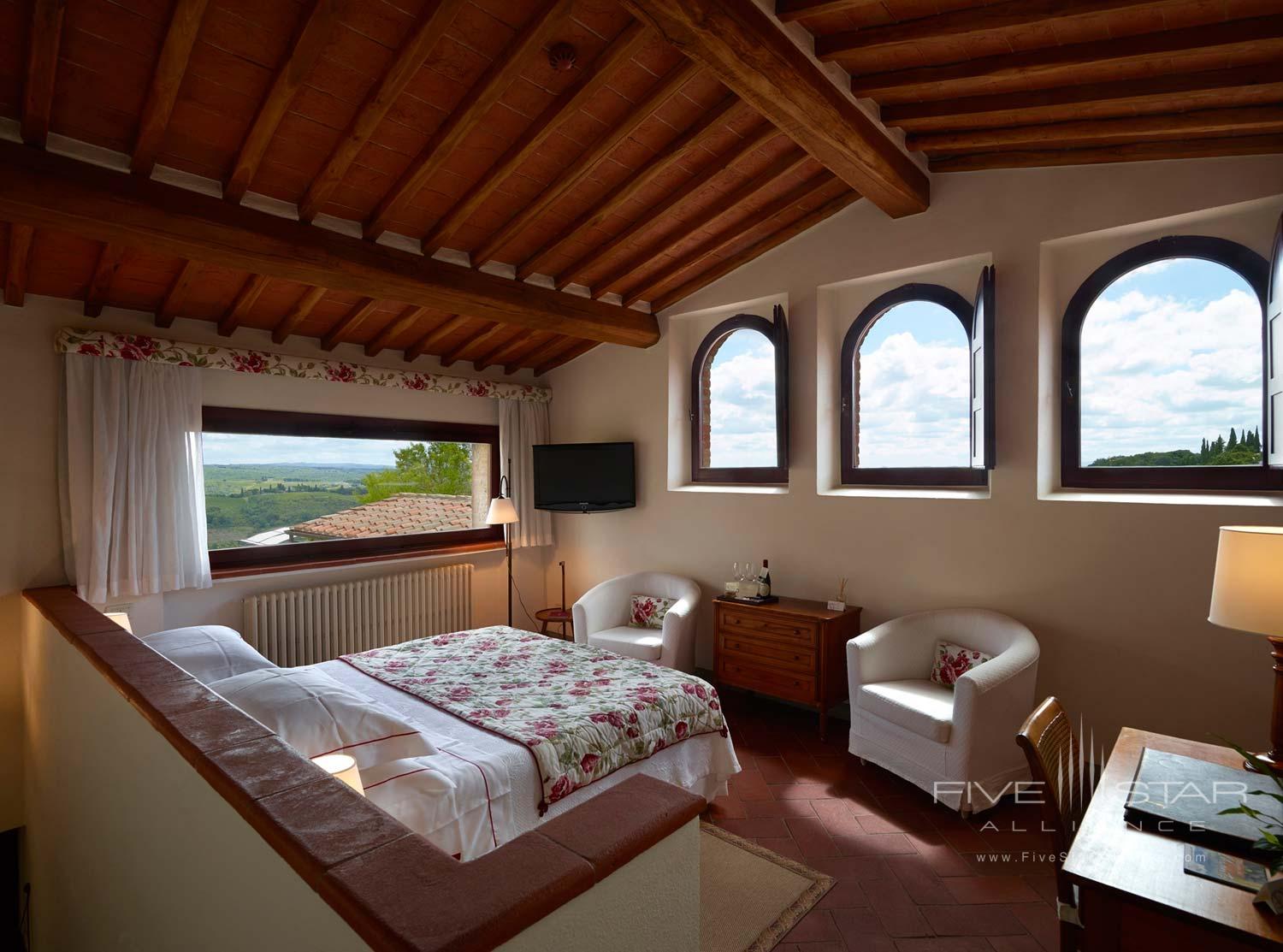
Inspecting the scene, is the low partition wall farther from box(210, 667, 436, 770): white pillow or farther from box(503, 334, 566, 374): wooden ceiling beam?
box(503, 334, 566, 374): wooden ceiling beam

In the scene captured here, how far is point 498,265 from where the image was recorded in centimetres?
399

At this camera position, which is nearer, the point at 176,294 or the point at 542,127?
the point at 542,127

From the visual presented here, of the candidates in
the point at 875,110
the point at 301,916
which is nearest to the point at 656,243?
the point at 875,110

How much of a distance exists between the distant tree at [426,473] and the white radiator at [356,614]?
0.65 m

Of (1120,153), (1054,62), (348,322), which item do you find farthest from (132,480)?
(1120,153)

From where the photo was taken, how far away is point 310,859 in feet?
2.55

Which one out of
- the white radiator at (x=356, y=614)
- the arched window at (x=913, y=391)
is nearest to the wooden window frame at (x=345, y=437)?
the white radiator at (x=356, y=614)

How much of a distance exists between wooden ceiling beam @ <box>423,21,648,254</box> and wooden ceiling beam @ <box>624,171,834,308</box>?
1.51 m

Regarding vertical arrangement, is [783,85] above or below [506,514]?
above

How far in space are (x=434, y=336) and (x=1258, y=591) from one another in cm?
441

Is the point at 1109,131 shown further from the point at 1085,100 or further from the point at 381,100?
the point at 381,100

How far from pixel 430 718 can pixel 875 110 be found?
330 cm

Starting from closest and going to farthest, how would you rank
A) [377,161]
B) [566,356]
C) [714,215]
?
1. [377,161]
2. [714,215]
3. [566,356]

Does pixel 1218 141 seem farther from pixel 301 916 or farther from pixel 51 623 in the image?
pixel 51 623
